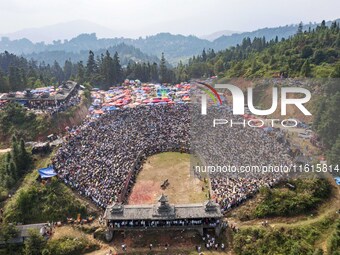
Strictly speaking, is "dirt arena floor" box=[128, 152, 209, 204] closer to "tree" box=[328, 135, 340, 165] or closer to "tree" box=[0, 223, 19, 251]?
"tree" box=[0, 223, 19, 251]

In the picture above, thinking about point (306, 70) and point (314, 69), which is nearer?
point (306, 70)

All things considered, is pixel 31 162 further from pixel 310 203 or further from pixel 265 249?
pixel 310 203

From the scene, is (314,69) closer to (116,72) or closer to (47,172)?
(116,72)

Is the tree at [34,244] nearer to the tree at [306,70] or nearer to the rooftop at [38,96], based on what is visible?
the rooftop at [38,96]

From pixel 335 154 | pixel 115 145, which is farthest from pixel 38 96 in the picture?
pixel 335 154

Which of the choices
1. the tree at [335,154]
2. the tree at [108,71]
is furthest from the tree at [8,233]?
the tree at [108,71]

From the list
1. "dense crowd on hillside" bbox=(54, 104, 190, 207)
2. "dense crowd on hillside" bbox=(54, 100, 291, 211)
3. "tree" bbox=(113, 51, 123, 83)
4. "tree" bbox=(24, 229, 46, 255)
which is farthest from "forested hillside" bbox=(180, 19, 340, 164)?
"tree" bbox=(24, 229, 46, 255)
